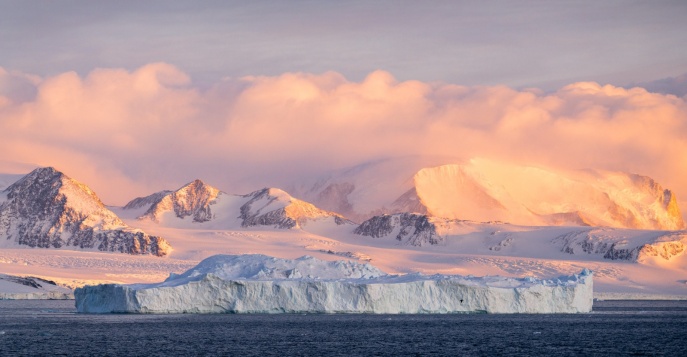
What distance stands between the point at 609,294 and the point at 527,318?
86.1 metres

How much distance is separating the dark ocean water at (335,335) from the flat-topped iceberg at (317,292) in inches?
50.4

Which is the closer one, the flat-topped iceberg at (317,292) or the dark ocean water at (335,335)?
the dark ocean water at (335,335)

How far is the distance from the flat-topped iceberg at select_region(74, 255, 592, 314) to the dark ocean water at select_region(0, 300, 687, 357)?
1.28 meters

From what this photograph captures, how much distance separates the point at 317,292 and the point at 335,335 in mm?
14593

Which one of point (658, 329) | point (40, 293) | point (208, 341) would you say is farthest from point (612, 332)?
point (40, 293)

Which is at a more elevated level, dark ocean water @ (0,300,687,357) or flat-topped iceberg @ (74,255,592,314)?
flat-topped iceberg @ (74,255,592,314)

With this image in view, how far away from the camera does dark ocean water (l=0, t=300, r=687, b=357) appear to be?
68.3 meters

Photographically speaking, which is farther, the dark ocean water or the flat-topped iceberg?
the flat-topped iceberg

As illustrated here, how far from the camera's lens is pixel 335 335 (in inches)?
3164

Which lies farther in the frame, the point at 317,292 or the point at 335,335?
the point at 317,292

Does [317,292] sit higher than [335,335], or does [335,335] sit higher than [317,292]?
[317,292]

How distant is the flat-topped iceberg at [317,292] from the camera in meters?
93.9

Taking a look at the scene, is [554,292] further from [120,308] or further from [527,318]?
[120,308]

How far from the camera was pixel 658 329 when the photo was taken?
88875 millimetres
